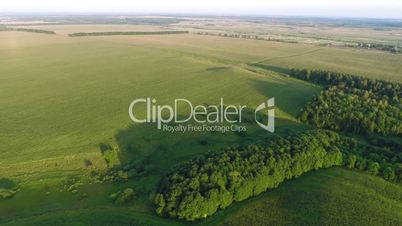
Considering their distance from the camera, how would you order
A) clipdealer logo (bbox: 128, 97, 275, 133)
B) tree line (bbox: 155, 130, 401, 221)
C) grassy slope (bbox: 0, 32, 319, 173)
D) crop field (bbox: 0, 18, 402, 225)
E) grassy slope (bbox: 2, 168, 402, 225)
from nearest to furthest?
grassy slope (bbox: 2, 168, 402, 225) < tree line (bbox: 155, 130, 401, 221) < crop field (bbox: 0, 18, 402, 225) < grassy slope (bbox: 0, 32, 319, 173) < clipdealer logo (bbox: 128, 97, 275, 133)

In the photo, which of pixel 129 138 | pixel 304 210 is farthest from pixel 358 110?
pixel 129 138

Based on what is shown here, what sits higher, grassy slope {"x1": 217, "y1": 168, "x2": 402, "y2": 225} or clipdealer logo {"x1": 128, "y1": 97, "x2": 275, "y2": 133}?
clipdealer logo {"x1": 128, "y1": 97, "x2": 275, "y2": 133}

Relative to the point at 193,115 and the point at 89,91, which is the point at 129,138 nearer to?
the point at 193,115

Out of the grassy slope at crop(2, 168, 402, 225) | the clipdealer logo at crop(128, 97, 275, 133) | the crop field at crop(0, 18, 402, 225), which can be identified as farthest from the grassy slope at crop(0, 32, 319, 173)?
the grassy slope at crop(2, 168, 402, 225)

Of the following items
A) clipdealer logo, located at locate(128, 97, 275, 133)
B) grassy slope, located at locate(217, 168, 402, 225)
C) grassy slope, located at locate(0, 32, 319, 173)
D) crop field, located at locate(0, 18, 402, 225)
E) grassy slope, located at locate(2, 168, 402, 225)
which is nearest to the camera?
grassy slope, located at locate(2, 168, 402, 225)

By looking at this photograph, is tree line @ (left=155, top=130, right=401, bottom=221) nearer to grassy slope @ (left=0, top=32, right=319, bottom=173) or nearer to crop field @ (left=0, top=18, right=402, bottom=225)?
crop field @ (left=0, top=18, right=402, bottom=225)

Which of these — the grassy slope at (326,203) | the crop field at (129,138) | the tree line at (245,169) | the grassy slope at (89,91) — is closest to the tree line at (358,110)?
the crop field at (129,138)

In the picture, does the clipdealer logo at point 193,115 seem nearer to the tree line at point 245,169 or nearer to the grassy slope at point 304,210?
the tree line at point 245,169
